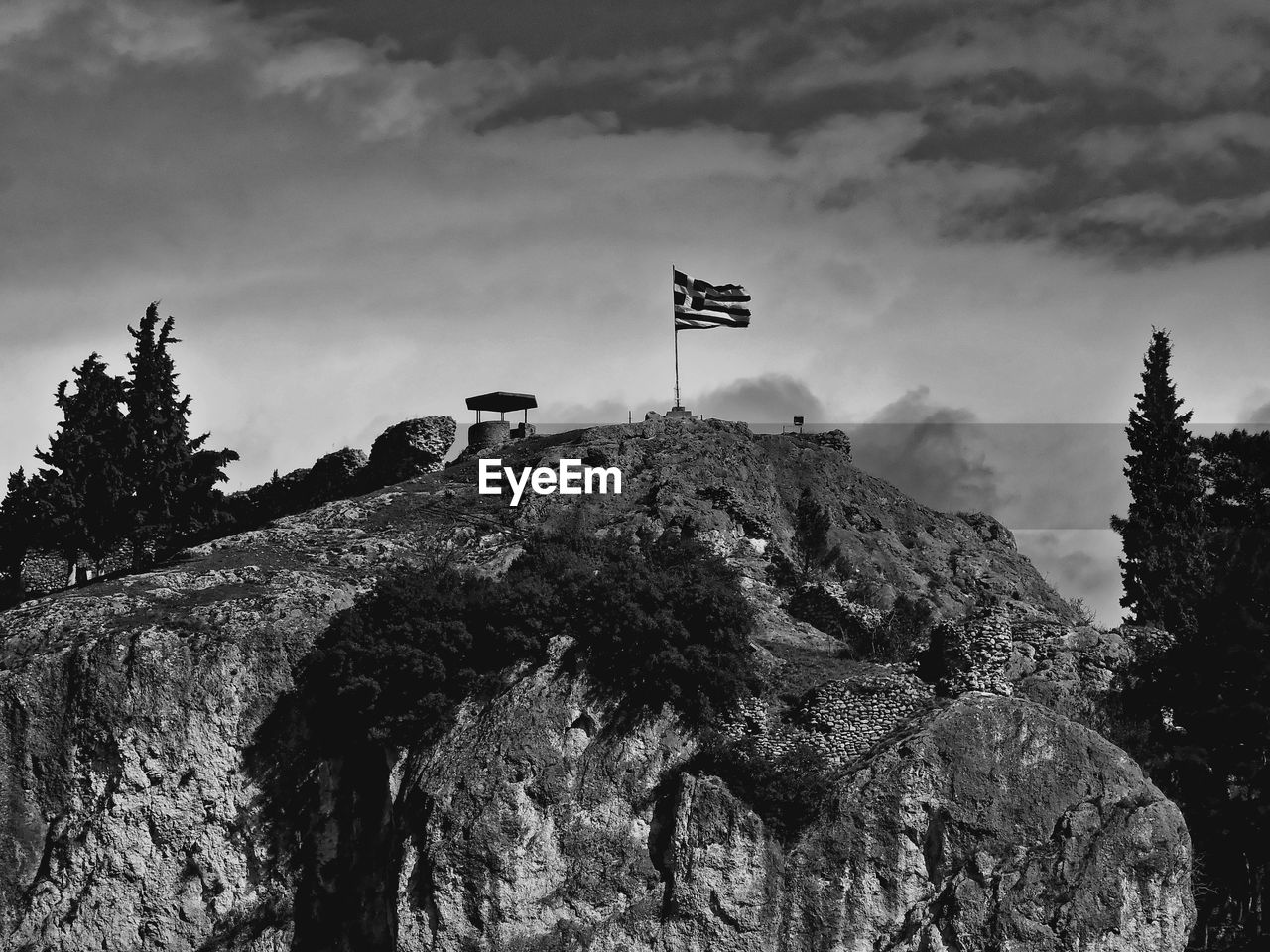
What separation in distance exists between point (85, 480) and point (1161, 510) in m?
39.7

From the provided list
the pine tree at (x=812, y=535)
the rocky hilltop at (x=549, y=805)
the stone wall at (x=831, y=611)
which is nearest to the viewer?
the rocky hilltop at (x=549, y=805)

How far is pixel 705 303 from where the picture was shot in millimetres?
69125

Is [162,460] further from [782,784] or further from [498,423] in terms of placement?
[782,784]

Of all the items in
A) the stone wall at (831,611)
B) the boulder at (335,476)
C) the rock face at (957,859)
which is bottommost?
the rock face at (957,859)

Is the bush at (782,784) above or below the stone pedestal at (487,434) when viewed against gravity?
below

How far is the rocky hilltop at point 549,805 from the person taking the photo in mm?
48062

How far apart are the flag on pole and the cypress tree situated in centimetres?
1553

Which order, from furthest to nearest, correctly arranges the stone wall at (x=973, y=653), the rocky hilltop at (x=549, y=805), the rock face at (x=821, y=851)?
the stone wall at (x=973, y=653) → the rocky hilltop at (x=549, y=805) → the rock face at (x=821, y=851)

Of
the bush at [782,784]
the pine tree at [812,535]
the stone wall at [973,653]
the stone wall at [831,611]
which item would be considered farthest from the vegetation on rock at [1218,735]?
the pine tree at [812,535]

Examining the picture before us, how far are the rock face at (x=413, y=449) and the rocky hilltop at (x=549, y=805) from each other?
35.7ft

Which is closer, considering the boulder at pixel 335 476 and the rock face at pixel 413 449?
the rock face at pixel 413 449

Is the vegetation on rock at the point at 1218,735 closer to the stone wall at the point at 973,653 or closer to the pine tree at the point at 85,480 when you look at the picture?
the stone wall at the point at 973,653

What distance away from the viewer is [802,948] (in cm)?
4809

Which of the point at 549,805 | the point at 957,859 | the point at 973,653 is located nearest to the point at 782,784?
the point at 957,859
